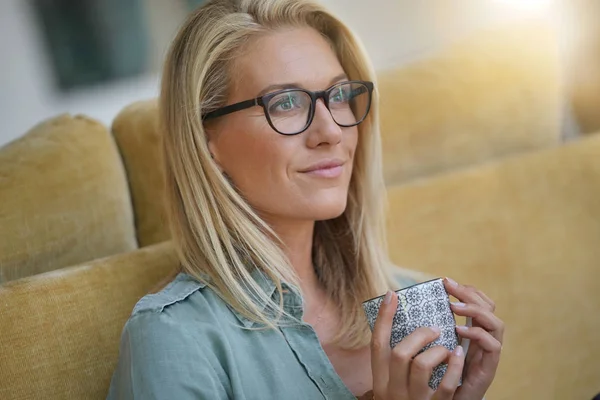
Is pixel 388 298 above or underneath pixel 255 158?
underneath

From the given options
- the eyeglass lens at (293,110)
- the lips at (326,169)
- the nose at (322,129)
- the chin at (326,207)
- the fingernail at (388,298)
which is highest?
the eyeglass lens at (293,110)

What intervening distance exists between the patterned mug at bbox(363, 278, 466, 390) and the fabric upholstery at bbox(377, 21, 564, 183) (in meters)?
0.73

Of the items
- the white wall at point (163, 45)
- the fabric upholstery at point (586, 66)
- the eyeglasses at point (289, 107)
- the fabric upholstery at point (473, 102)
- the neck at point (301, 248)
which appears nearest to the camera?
the eyeglasses at point (289, 107)

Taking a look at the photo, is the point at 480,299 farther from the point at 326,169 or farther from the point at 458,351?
the point at 326,169

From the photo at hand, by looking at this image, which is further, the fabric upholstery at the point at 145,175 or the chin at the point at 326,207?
the fabric upholstery at the point at 145,175

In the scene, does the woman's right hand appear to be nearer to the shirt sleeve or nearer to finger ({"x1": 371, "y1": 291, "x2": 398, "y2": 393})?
finger ({"x1": 371, "y1": 291, "x2": 398, "y2": 393})

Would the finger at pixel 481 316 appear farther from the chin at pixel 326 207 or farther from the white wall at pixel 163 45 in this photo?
the white wall at pixel 163 45

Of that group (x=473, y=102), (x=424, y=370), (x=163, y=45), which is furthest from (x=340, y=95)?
(x=163, y=45)

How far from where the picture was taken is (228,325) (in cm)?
103

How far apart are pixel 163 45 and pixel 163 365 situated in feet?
5.10

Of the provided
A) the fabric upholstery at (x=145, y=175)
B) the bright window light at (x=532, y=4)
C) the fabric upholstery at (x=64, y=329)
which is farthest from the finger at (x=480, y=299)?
the bright window light at (x=532, y=4)

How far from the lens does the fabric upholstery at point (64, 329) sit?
1.02 meters

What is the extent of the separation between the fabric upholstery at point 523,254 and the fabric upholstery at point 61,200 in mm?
551

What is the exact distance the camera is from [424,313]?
882 millimetres
